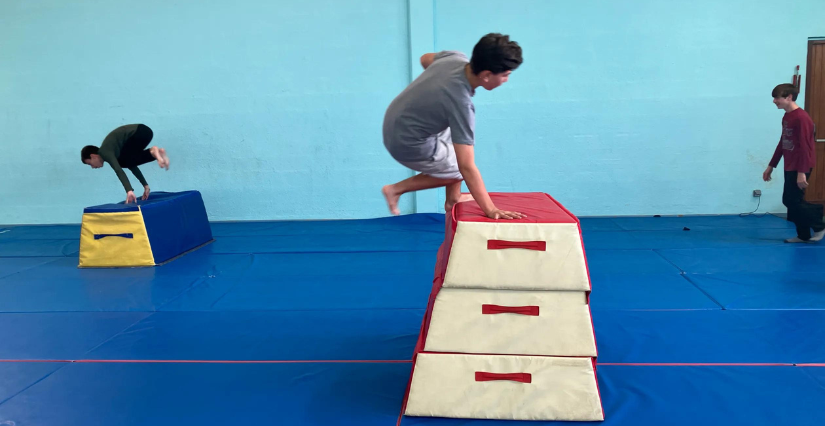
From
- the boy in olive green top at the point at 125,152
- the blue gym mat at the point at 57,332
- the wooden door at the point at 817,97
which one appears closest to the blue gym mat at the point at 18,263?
the boy in olive green top at the point at 125,152

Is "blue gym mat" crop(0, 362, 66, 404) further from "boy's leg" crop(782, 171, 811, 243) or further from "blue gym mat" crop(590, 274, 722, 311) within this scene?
"boy's leg" crop(782, 171, 811, 243)

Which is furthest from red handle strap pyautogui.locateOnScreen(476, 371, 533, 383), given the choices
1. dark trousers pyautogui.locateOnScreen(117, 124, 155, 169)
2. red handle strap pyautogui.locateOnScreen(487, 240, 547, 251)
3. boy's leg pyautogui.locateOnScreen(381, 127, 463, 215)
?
dark trousers pyautogui.locateOnScreen(117, 124, 155, 169)

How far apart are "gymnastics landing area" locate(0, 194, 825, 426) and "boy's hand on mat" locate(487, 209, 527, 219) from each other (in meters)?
0.12

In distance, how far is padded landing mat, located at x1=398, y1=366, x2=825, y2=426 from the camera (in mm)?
1956

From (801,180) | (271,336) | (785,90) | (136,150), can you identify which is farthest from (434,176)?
(136,150)

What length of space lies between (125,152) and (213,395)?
3822 mm

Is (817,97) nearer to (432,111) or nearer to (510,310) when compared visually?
(432,111)

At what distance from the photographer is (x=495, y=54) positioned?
2199 millimetres

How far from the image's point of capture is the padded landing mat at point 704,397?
1.96 meters

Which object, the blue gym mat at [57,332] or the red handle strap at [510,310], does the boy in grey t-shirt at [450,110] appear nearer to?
the red handle strap at [510,310]

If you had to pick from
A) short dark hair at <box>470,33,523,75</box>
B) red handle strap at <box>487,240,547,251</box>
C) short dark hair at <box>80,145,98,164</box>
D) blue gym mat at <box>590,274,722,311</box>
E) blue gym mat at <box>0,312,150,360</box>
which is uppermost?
short dark hair at <box>470,33,523,75</box>

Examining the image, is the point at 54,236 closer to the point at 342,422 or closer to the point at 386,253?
the point at 386,253

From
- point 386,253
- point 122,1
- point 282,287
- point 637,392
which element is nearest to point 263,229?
point 386,253

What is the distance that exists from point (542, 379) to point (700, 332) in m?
1.25
